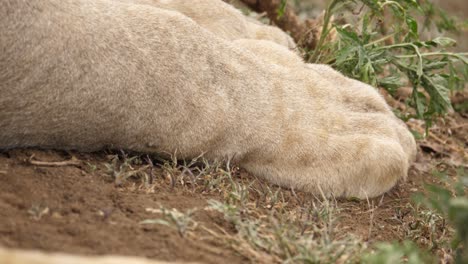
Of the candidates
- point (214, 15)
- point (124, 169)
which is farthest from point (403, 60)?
point (124, 169)

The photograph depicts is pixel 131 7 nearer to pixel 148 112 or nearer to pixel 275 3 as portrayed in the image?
pixel 148 112

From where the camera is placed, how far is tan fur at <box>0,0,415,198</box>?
352 centimetres

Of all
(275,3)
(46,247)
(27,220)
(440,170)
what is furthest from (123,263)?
(275,3)

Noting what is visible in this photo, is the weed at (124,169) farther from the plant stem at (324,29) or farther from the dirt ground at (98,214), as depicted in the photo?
the plant stem at (324,29)

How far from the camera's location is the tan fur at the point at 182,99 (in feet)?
11.5

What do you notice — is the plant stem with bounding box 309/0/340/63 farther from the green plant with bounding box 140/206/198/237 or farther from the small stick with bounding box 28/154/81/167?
the green plant with bounding box 140/206/198/237

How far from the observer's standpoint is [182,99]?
153 inches

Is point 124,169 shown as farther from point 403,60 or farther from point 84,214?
point 403,60

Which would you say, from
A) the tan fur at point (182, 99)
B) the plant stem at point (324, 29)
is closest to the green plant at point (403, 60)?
the plant stem at point (324, 29)

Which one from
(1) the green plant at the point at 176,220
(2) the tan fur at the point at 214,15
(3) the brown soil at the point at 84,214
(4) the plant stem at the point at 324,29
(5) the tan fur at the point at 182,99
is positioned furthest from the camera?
(4) the plant stem at the point at 324,29

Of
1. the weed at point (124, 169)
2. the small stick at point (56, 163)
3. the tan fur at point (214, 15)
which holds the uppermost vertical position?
the tan fur at point (214, 15)

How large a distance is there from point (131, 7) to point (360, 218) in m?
1.89

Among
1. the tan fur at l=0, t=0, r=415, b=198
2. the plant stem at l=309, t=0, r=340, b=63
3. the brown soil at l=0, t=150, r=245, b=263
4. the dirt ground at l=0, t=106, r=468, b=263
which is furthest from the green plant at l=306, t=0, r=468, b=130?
the brown soil at l=0, t=150, r=245, b=263

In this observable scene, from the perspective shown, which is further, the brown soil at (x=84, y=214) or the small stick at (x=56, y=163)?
the small stick at (x=56, y=163)
